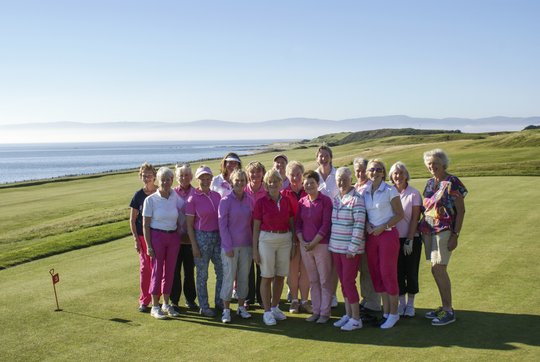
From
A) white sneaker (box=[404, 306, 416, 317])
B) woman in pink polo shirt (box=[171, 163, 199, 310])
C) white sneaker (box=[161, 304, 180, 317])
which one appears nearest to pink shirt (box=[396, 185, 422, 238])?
white sneaker (box=[404, 306, 416, 317])

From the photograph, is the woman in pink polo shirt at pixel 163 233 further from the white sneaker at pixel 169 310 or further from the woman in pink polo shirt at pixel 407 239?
the woman in pink polo shirt at pixel 407 239

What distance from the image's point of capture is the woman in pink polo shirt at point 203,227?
7.07m

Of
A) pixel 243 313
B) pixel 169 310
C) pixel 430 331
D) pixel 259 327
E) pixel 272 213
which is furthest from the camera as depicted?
pixel 169 310

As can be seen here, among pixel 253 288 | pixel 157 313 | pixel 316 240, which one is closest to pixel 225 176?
pixel 253 288

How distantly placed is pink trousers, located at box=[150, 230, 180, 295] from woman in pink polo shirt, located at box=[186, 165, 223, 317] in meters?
0.30

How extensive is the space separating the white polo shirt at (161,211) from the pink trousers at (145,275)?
0.54 meters

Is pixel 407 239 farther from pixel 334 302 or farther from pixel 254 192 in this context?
pixel 254 192

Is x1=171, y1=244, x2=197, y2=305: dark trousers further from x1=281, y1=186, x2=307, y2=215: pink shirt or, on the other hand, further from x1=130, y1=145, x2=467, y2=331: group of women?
x1=281, y1=186, x2=307, y2=215: pink shirt

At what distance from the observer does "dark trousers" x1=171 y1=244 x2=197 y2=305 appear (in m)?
7.60

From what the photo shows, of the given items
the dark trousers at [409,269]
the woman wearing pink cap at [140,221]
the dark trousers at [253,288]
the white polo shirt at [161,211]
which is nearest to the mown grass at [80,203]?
the woman wearing pink cap at [140,221]

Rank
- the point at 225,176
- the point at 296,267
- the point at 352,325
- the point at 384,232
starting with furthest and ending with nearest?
the point at 225,176 → the point at 296,267 → the point at 384,232 → the point at 352,325

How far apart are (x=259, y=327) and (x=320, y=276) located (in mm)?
1013

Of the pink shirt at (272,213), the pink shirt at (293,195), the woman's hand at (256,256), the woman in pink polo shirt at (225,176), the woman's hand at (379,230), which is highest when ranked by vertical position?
the woman in pink polo shirt at (225,176)

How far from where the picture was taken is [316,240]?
256 inches
